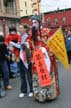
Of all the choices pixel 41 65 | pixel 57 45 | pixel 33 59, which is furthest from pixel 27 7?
pixel 41 65

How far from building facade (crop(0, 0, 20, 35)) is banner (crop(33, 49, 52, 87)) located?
104 ft

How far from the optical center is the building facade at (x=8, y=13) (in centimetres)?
4136

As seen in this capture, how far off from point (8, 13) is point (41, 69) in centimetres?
3828

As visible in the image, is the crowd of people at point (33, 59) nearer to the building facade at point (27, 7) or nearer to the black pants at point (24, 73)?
the black pants at point (24, 73)

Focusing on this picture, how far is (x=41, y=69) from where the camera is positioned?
7559 millimetres

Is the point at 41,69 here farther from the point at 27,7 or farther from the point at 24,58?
the point at 27,7

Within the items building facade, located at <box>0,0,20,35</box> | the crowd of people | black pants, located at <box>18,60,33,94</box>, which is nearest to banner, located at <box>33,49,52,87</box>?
the crowd of people

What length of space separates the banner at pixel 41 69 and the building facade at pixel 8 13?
31.6 m

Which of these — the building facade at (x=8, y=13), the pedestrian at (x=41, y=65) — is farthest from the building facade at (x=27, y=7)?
the pedestrian at (x=41, y=65)

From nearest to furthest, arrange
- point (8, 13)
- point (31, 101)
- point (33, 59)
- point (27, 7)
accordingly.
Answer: point (33, 59) < point (31, 101) < point (8, 13) < point (27, 7)

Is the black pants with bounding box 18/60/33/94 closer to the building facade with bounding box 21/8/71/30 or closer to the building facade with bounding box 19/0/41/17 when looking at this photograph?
the building facade with bounding box 21/8/71/30

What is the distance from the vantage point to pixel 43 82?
295 inches

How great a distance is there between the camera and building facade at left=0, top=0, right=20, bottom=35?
136 feet

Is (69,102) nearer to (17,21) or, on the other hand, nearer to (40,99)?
(40,99)
